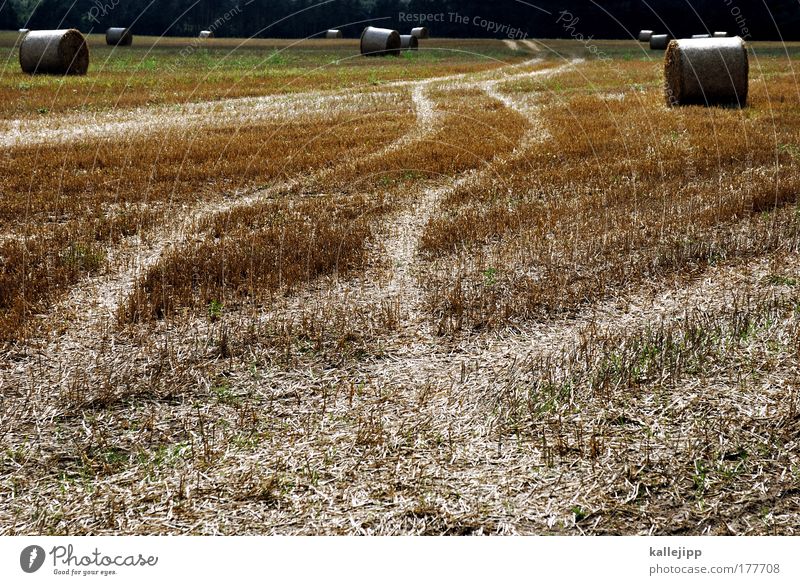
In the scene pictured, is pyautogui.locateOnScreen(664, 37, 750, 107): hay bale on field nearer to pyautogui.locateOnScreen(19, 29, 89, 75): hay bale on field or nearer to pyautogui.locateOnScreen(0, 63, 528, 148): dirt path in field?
pyautogui.locateOnScreen(0, 63, 528, 148): dirt path in field

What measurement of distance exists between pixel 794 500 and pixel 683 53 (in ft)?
66.4

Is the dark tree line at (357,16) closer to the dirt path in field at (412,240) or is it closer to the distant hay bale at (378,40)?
the distant hay bale at (378,40)

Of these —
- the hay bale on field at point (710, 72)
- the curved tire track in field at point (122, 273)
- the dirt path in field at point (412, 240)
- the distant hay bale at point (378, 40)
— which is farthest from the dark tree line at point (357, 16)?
the curved tire track in field at point (122, 273)

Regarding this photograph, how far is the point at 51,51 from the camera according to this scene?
33.9 metres

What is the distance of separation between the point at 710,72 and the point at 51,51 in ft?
86.8

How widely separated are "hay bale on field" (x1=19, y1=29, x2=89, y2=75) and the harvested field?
1920 cm

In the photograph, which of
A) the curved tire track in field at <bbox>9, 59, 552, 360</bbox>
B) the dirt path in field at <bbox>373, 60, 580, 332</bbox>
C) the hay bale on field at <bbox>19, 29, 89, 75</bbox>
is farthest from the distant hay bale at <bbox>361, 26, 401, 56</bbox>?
the curved tire track in field at <bbox>9, 59, 552, 360</bbox>

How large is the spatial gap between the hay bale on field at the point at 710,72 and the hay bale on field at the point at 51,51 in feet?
80.3

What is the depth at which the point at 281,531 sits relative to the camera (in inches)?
182

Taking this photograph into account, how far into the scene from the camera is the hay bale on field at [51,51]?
33.9 metres

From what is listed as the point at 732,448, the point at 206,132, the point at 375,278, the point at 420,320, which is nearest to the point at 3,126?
the point at 206,132

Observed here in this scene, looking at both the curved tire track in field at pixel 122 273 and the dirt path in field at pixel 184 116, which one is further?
the dirt path in field at pixel 184 116

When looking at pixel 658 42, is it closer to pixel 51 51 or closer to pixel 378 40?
pixel 378 40

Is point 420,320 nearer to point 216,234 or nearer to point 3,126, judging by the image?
point 216,234
